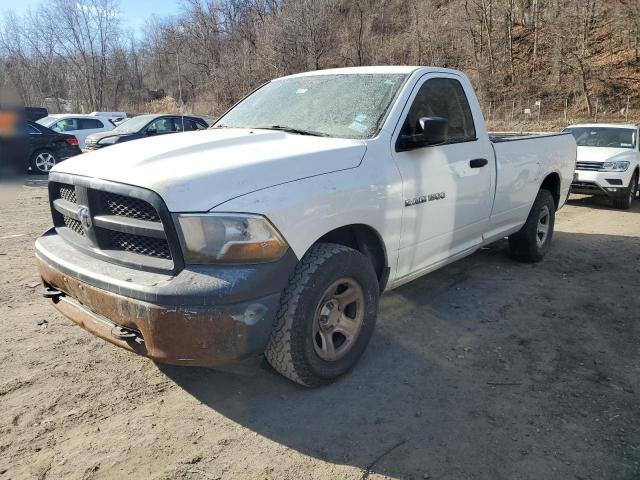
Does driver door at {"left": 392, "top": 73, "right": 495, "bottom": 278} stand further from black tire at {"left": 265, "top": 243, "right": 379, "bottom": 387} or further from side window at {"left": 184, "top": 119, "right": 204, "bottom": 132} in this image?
side window at {"left": 184, "top": 119, "right": 204, "bottom": 132}

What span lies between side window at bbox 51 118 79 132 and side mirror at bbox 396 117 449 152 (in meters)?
16.7

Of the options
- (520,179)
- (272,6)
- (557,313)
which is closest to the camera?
(557,313)

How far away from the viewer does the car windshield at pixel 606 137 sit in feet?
35.3

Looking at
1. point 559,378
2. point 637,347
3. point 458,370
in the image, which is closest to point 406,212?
point 458,370

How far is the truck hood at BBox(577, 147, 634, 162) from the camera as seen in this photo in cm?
997

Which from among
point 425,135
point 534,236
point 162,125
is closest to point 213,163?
point 425,135

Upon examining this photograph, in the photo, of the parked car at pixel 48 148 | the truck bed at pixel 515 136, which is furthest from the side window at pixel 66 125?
the truck bed at pixel 515 136

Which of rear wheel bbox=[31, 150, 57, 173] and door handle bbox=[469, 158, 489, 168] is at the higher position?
rear wheel bbox=[31, 150, 57, 173]

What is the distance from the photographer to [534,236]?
18.7 ft

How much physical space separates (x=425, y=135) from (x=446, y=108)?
0.87 meters

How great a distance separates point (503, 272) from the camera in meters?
5.50

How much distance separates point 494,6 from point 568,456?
134 ft

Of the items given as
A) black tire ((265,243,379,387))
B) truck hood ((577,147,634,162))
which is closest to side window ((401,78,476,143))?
black tire ((265,243,379,387))

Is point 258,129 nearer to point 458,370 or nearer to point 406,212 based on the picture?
point 406,212
